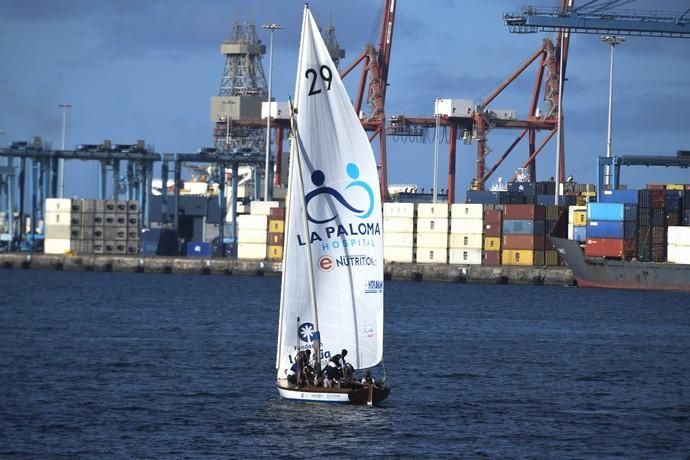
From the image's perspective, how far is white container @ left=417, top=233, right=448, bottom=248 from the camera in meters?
131

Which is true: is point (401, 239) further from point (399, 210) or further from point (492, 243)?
point (492, 243)

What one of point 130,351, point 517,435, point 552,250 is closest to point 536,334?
point 130,351

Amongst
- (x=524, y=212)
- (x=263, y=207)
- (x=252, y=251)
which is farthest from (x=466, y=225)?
(x=252, y=251)

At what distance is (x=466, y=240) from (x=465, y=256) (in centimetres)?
145

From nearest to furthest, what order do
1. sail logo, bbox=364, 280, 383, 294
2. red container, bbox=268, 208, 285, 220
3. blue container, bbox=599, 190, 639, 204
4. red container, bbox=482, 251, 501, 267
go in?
sail logo, bbox=364, 280, 383, 294, blue container, bbox=599, 190, 639, 204, red container, bbox=482, 251, 501, 267, red container, bbox=268, 208, 285, 220

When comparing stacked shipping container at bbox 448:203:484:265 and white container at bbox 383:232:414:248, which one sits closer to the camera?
stacked shipping container at bbox 448:203:484:265

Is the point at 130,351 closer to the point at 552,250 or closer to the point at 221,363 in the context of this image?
the point at 221,363

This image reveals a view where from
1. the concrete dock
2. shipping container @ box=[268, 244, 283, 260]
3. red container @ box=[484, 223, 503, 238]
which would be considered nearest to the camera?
the concrete dock

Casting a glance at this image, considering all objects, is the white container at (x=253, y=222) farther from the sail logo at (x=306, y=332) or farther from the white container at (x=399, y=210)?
the sail logo at (x=306, y=332)

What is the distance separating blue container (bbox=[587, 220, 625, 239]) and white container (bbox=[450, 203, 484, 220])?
16931 mm

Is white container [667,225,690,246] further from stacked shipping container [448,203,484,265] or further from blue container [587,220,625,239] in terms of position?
stacked shipping container [448,203,484,265]

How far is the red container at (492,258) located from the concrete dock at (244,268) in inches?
75.9

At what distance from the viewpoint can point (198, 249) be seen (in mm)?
154500

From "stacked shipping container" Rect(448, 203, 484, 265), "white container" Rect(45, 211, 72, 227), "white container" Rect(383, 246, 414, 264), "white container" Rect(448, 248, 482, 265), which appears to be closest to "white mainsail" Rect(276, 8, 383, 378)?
"stacked shipping container" Rect(448, 203, 484, 265)
